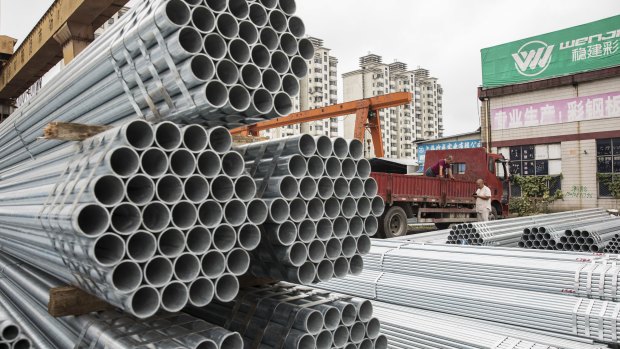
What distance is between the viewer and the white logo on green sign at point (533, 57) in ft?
80.7

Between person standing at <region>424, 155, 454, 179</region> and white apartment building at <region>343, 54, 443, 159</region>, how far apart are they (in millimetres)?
60115

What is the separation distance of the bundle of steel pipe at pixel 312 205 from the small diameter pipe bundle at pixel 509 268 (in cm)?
246

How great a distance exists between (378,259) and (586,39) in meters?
22.4

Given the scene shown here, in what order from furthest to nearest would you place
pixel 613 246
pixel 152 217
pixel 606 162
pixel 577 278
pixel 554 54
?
pixel 554 54 → pixel 606 162 → pixel 613 246 → pixel 577 278 → pixel 152 217

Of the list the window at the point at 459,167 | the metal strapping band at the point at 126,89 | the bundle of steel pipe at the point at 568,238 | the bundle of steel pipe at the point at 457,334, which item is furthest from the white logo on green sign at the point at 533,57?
the metal strapping band at the point at 126,89

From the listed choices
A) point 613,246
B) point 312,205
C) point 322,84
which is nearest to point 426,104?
point 322,84

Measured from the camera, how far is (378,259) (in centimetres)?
621

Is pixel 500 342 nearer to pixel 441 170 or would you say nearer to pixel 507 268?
pixel 507 268

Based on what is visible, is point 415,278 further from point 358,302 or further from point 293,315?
point 293,315

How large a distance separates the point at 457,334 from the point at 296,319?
184 centimetres

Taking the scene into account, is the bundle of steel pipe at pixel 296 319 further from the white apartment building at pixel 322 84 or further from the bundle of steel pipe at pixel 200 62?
the white apartment building at pixel 322 84

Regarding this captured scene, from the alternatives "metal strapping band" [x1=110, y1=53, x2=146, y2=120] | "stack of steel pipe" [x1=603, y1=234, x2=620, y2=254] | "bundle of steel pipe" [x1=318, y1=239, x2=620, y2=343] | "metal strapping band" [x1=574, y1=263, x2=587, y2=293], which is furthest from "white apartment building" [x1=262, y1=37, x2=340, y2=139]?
"metal strapping band" [x1=110, y1=53, x2=146, y2=120]

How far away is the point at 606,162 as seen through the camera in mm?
23047

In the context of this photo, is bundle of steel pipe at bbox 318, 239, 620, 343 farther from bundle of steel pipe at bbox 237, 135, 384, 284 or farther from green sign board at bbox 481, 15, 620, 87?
green sign board at bbox 481, 15, 620, 87
